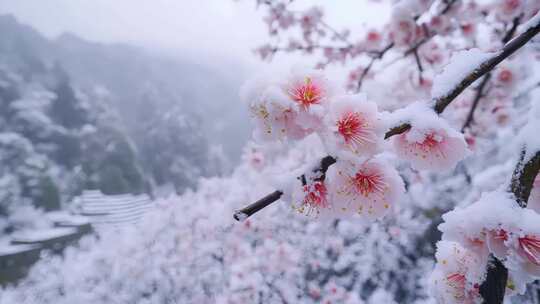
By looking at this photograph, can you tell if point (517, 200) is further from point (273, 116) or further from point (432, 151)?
point (273, 116)

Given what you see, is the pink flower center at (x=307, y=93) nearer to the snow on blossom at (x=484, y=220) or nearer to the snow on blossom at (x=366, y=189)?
the snow on blossom at (x=366, y=189)

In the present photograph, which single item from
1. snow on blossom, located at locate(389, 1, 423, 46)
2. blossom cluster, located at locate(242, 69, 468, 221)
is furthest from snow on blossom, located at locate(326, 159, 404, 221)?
snow on blossom, located at locate(389, 1, 423, 46)

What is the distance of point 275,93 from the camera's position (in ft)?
2.52

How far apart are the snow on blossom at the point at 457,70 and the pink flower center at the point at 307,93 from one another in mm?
297

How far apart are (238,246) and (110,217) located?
211 centimetres

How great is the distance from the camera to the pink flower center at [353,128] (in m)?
0.76

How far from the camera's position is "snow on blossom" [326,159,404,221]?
818 mm

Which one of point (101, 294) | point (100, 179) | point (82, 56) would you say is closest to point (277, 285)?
point (101, 294)

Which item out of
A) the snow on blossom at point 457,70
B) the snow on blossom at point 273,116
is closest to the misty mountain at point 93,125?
the snow on blossom at point 273,116

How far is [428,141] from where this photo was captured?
89 centimetres

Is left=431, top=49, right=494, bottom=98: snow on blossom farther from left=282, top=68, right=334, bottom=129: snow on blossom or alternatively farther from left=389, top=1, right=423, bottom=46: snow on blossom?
left=389, top=1, right=423, bottom=46: snow on blossom

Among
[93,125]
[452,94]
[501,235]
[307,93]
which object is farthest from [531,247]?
[93,125]

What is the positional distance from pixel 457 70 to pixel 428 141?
0.70 ft

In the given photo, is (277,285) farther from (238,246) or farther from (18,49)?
(18,49)
